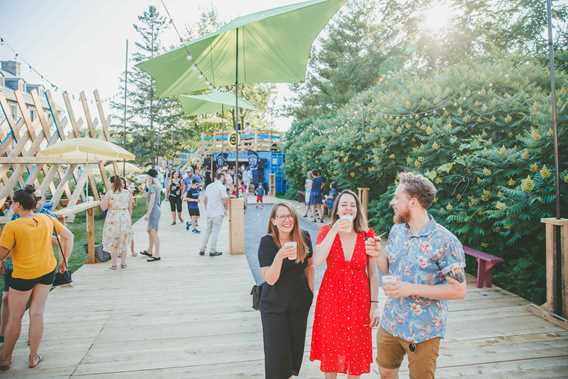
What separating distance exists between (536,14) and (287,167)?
12744 mm

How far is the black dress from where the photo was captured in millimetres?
2574

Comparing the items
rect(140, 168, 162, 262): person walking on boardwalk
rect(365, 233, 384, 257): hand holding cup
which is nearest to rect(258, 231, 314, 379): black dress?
rect(365, 233, 384, 257): hand holding cup

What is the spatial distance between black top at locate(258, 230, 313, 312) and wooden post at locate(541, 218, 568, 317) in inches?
129

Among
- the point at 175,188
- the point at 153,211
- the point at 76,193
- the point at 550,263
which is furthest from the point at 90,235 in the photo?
the point at 550,263

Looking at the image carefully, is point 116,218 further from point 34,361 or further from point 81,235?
point 81,235

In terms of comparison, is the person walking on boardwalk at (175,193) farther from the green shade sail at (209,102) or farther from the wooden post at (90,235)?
the wooden post at (90,235)

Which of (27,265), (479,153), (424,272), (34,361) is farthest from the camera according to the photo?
(479,153)

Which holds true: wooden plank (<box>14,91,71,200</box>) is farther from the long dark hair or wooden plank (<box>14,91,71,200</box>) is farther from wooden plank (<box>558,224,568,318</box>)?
wooden plank (<box>558,224,568,318</box>)

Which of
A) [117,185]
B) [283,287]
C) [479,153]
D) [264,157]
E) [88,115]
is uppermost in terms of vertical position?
[88,115]

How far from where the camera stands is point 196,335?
4137mm

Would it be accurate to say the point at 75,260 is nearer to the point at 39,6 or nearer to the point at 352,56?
the point at 39,6

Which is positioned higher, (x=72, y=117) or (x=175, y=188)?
(x=72, y=117)

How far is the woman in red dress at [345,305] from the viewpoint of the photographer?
2605 millimetres

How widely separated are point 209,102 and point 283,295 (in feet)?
34.2
